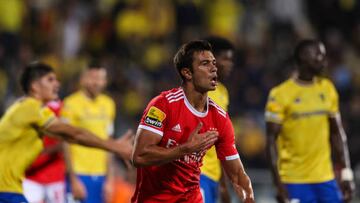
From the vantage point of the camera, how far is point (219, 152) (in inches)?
321

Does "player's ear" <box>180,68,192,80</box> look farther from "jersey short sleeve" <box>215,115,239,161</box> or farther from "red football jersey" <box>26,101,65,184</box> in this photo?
"red football jersey" <box>26,101,65,184</box>

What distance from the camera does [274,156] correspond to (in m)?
10.3

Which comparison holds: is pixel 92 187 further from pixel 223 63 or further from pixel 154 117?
pixel 154 117

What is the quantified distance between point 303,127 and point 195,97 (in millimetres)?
2864

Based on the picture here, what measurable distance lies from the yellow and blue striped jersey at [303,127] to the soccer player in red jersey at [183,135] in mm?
2470

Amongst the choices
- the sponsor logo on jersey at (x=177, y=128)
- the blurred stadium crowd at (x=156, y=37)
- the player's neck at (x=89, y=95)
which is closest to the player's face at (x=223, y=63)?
the sponsor logo on jersey at (x=177, y=128)

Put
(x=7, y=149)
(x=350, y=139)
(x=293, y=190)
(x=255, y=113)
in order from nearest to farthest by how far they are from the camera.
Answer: (x=7, y=149) → (x=293, y=190) → (x=350, y=139) → (x=255, y=113)

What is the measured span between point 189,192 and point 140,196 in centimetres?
43

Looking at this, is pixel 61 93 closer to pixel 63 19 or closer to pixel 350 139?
pixel 63 19

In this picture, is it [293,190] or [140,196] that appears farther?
[293,190]

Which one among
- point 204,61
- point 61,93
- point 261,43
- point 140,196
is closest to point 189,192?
point 140,196

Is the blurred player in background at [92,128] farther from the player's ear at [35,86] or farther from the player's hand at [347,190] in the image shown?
the player's hand at [347,190]

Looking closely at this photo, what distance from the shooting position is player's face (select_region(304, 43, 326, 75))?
10.5 metres

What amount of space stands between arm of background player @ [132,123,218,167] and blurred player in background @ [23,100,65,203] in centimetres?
463
